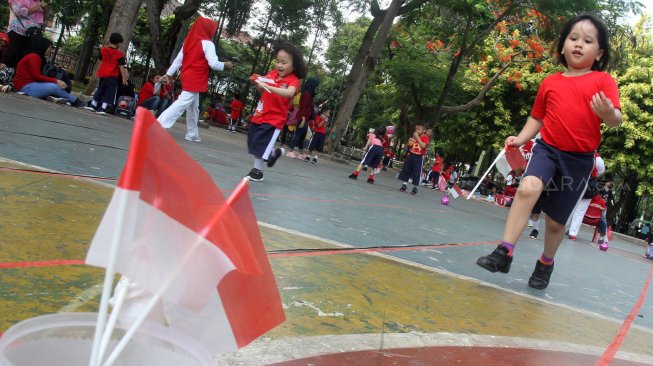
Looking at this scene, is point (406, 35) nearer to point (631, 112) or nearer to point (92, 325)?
point (631, 112)

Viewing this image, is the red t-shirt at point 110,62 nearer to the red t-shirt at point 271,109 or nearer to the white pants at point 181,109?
the white pants at point 181,109

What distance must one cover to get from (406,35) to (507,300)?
22765mm

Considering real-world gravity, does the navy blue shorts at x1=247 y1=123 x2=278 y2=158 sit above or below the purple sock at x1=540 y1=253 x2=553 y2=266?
above

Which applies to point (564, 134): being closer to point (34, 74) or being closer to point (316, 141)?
point (34, 74)

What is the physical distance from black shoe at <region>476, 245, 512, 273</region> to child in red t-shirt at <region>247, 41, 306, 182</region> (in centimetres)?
341

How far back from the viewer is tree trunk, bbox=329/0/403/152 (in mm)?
17328

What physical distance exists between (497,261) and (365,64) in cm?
1484

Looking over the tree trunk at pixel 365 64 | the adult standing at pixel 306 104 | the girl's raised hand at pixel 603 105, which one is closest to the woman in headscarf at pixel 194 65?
the adult standing at pixel 306 104

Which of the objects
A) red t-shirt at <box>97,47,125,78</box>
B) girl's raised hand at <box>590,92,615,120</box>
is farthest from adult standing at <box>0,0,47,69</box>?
girl's raised hand at <box>590,92,615,120</box>

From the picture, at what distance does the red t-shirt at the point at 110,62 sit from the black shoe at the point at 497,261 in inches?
369

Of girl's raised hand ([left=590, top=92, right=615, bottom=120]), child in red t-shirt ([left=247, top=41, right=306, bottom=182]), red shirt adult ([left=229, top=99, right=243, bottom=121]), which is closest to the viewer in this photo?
girl's raised hand ([left=590, top=92, right=615, bottom=120])

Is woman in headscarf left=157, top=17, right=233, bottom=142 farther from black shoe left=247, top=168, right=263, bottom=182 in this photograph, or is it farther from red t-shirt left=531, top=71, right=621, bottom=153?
red t-shirt left=531, top=71, right=621, bottom=153

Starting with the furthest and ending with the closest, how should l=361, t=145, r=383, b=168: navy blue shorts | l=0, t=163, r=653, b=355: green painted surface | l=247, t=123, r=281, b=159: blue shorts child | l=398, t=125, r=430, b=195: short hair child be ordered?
l=398, t=125, r=430, b=195: short hair child
l=361, t=145, r=383, b=168: navy blue shorts
l=247, t=123, r=281, b=159: blue shorts child
l=0, t=163, r=653, b=355: green painted surface

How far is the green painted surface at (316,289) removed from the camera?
1898mm
